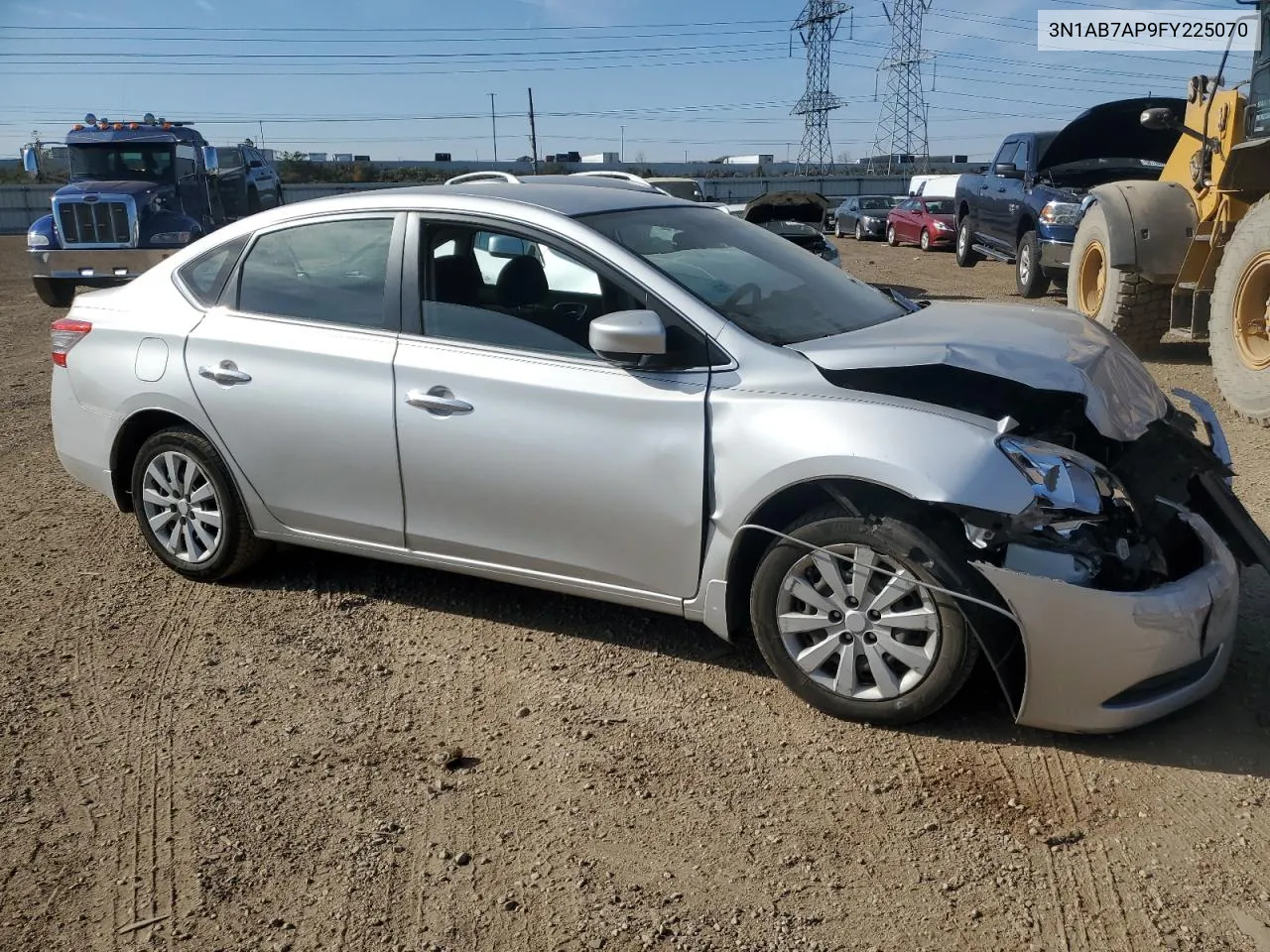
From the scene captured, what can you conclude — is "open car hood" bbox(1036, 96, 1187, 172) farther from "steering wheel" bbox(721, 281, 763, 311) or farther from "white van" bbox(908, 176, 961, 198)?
"white van" bbox(908, 176, 961, 198)

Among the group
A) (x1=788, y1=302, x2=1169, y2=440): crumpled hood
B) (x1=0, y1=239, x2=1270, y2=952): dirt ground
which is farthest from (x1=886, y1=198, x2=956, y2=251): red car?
(x1=0, y1=239, x2=1270, y2=952): dirt ground

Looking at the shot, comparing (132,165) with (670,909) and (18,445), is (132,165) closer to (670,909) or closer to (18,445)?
(18,445)

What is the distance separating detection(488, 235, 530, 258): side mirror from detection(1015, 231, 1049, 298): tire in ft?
36.7

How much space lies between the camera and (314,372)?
438 centimetres

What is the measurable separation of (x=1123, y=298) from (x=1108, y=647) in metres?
7.30

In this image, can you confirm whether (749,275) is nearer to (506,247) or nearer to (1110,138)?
(506,247)

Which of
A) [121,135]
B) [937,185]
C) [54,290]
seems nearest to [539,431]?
[54,290]

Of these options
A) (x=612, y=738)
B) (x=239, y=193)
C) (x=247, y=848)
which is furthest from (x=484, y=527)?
(x=239, y=193)

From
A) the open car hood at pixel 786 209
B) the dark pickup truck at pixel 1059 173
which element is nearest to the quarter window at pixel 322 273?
the dark pickup truck at pixel 1059 173

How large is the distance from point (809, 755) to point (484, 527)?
146 cm

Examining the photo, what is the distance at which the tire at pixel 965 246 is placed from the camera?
59.7 feet

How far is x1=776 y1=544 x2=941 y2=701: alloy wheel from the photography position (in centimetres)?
341

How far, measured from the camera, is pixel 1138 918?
8.76 feet

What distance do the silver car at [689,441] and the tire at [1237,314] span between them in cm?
351
